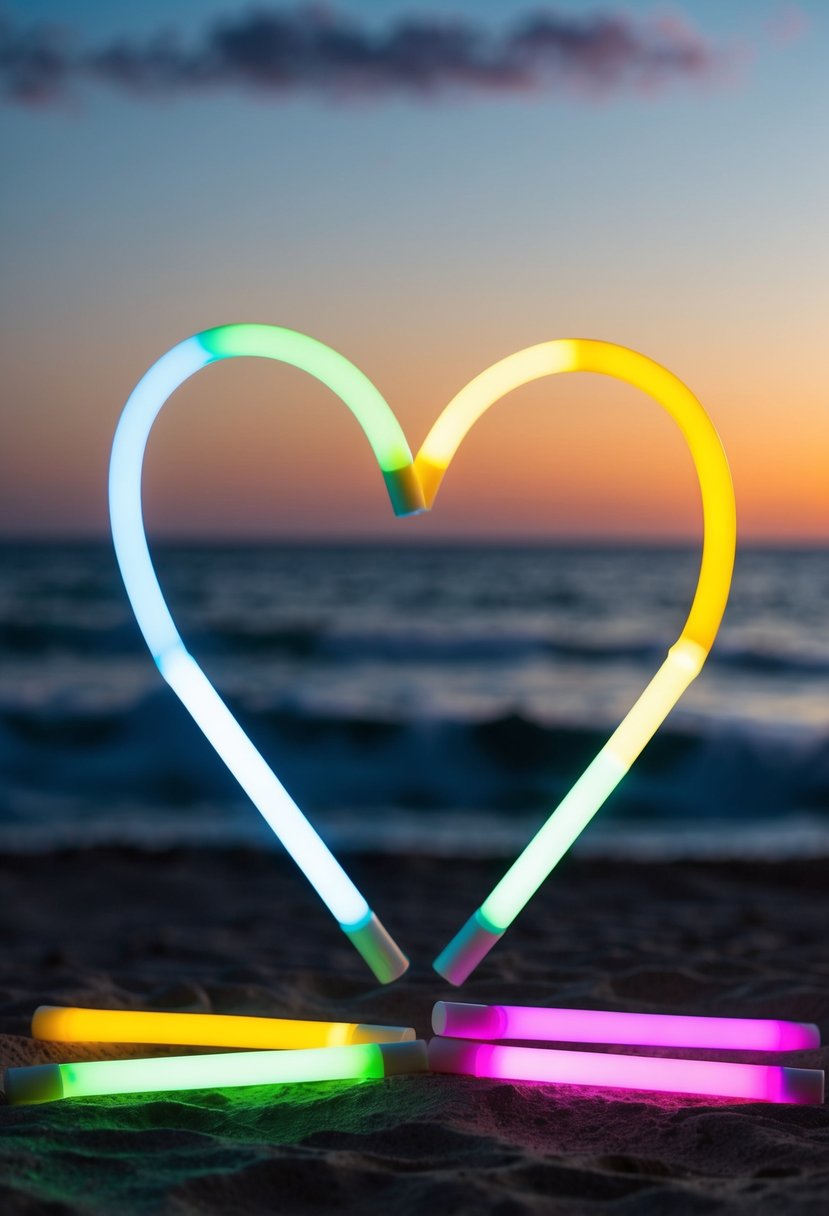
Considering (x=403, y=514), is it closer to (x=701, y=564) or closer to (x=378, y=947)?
(x=701, y=564)

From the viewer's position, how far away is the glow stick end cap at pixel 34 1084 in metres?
3.10

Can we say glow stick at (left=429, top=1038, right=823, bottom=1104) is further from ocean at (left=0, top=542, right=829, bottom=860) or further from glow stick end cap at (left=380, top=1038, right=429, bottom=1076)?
ocean at (left=0, top=542, right=829, bottom=860)

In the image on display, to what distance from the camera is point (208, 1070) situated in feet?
10.3

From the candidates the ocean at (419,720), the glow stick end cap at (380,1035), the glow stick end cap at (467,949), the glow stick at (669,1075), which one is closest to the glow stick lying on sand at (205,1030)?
the glow stick end cap at (380,1035)

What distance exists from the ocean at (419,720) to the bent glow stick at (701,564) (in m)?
4.97

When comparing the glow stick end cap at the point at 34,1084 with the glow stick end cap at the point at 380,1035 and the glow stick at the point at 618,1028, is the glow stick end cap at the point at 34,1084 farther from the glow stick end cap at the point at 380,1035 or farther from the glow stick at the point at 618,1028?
the glow stick at the point at 618,1028

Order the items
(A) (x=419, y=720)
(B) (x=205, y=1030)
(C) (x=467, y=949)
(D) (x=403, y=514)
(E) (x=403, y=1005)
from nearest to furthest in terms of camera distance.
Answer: (D) (x=403, y=514)
(C) (x=467, y=949)
(B) (x=205, y=1030)
(E) (x=403, y=1005)
(A) (x=419, y=720)

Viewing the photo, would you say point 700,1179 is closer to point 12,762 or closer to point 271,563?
point 12,762

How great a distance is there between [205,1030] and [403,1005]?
3.70 feet

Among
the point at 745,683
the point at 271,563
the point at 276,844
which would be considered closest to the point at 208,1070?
the point at 276,844

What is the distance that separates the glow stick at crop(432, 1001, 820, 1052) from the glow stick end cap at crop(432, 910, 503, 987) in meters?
0.10

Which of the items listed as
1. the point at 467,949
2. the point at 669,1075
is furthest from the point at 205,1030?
the point at 669,1075

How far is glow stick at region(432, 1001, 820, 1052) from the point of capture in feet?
10.7

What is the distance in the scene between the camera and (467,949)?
127 inches
